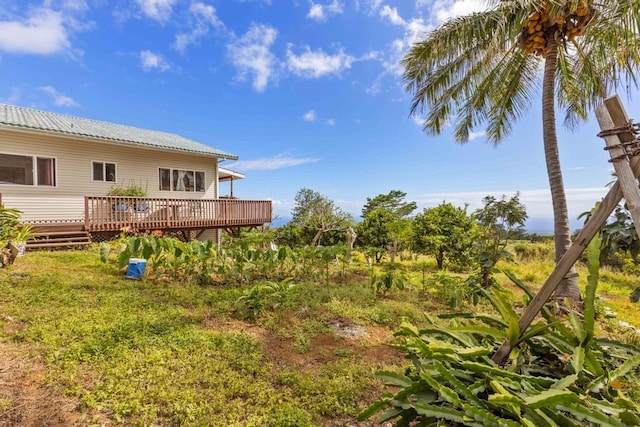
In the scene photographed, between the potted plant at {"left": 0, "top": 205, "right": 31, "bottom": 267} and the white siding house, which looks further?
the white siding house

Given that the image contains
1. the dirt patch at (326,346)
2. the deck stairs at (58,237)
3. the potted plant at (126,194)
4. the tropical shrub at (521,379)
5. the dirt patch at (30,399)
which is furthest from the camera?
the potted plant at (126,194)

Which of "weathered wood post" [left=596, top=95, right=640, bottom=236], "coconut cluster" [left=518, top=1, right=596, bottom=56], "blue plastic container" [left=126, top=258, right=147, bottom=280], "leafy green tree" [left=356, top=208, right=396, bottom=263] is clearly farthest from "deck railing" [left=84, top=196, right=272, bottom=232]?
"weathered wood post" [left=596, top=95, right=640, bottom=236]

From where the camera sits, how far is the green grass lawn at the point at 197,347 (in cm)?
210

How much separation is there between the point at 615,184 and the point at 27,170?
44.6 feet

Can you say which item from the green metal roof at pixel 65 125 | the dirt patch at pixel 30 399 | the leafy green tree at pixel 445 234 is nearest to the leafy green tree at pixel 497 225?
the leafy green tree at pixel 445 234

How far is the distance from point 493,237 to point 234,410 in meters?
5.38

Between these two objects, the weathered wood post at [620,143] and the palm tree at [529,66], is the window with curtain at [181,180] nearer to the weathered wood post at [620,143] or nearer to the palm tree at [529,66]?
the palm tree at [529,66]

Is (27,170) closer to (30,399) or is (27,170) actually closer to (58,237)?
(58,237)

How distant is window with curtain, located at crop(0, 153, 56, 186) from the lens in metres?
8.80

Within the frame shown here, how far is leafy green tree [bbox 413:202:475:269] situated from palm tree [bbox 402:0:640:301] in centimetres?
333

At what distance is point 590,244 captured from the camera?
135cm

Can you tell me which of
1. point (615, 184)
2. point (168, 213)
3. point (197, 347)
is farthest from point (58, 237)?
point (615, 184)

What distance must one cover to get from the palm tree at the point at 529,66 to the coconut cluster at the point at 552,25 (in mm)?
15

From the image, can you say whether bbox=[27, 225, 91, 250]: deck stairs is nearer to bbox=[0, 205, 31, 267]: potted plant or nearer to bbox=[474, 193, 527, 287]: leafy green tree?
bbox=[0, 205, 31, 267]: potted plant
